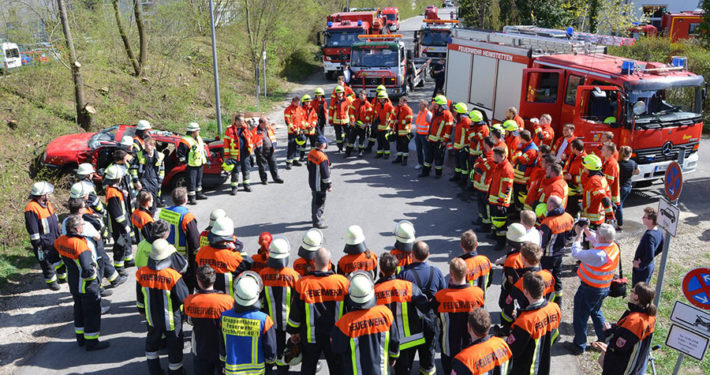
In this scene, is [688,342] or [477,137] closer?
[688,342]

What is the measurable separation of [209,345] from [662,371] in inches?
190

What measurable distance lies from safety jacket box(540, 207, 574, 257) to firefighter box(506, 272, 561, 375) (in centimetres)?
217

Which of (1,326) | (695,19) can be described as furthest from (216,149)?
(695,19)

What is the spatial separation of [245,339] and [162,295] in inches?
50.5

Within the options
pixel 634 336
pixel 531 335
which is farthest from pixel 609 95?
pixel 531 335

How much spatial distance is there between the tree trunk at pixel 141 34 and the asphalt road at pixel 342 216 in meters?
7.32

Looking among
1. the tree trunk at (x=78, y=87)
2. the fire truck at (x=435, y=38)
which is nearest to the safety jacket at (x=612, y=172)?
the tree trunk at (x=78, y=87)

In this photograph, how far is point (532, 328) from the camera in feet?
14.7

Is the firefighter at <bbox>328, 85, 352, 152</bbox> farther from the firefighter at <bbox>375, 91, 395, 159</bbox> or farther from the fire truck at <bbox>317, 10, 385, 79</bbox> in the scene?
the fire truck at <bbox>317, 10, 385, 79</bbox>

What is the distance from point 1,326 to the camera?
23.1 feet

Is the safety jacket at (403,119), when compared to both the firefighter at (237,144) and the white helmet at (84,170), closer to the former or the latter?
the firefighter at (237,144)

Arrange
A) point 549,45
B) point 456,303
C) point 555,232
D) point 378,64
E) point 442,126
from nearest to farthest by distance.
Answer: point 456,303 < point 555,232 < point 442,126 < point 549,45 < point 378,64

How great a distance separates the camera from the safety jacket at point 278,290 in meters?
5.26

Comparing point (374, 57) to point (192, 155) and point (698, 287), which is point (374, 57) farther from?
point (698, 287)
